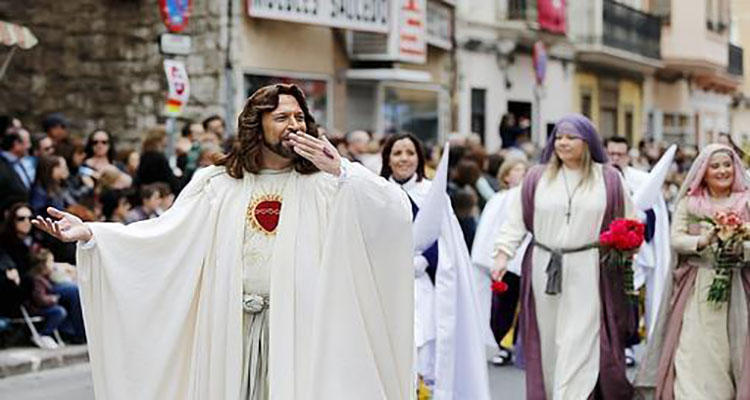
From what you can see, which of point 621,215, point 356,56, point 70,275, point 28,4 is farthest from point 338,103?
point 621,215

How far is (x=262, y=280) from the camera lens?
5895mm

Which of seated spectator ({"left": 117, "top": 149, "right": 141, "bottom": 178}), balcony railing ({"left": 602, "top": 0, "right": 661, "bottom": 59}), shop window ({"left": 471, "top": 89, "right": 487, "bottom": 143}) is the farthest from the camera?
balcony railing ({"left": 602, "top": 0, "right": 661, "bottom": 59})

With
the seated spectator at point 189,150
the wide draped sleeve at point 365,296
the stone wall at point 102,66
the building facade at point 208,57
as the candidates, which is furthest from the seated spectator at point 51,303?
the stone wall at point 102,66

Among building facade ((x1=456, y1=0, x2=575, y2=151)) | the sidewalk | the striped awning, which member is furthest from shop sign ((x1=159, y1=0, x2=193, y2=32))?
building facade ((x1=456, y1=0, x2=575, y2=151))

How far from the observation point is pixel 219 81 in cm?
1934

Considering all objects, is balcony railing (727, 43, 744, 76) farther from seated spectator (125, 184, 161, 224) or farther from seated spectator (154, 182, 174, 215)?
seated spectator (125, 184, 161, 224)

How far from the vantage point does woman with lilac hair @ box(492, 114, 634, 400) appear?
866 centimetres

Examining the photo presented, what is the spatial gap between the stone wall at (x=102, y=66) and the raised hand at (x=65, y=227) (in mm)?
13480

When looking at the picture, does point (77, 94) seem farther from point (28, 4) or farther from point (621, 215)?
point (621, 215)

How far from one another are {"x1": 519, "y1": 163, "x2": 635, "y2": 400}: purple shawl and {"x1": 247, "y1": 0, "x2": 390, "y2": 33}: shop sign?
11.2 m

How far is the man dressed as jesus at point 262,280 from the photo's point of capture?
227 inches

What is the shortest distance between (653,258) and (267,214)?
685 cm

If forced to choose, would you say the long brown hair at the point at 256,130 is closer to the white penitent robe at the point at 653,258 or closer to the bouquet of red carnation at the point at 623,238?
the bouquet of red carnation at the point at 623,238

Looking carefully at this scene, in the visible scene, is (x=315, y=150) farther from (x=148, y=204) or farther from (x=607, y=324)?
(x=148, y=204)
